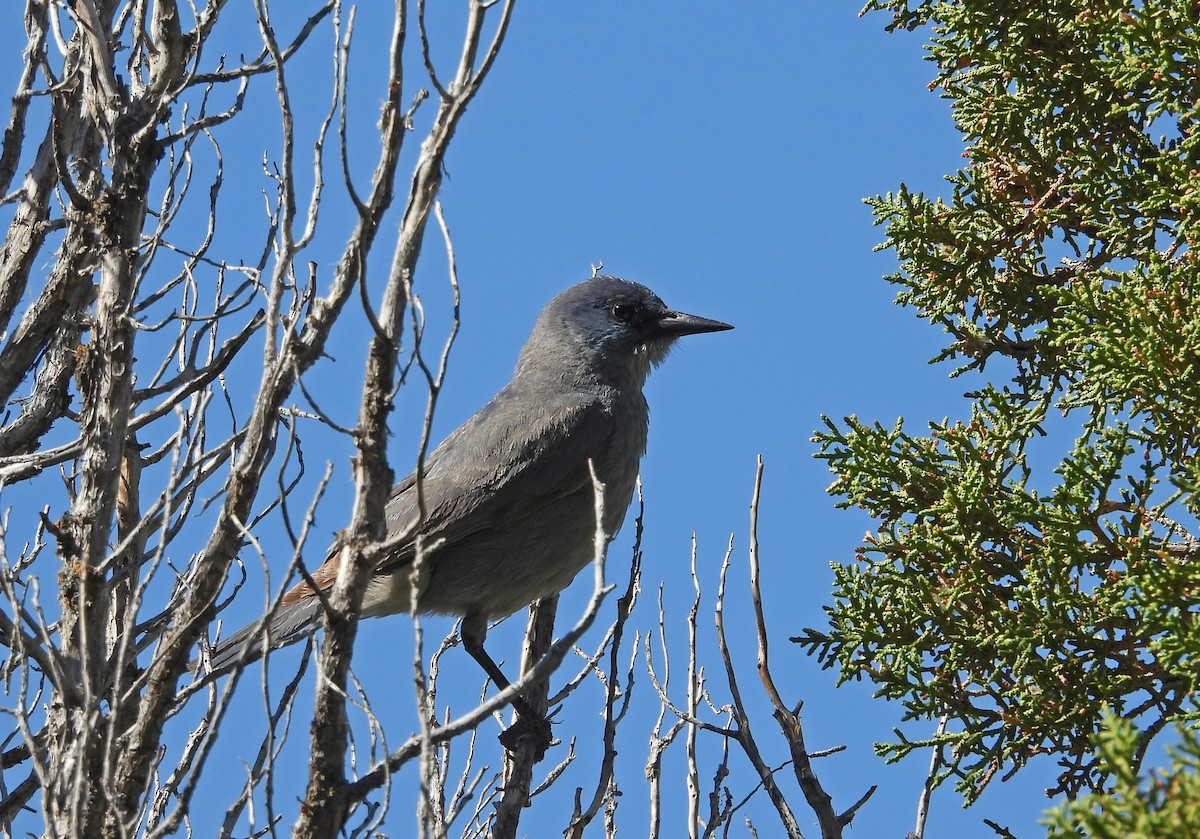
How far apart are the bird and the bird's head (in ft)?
0.71

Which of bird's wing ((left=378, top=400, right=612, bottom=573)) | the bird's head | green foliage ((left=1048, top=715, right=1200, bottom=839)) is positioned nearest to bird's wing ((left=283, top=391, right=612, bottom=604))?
bird's wing ((left=378, top=400, right=612, bottom=573))

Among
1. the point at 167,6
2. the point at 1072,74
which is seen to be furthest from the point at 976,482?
the point at 167,6

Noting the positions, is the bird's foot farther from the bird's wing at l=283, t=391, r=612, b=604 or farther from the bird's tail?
Answer: the bird's tail

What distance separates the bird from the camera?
5.60m

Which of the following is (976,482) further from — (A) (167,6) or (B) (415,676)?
(A) (167,6)

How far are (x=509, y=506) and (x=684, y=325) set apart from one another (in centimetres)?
151

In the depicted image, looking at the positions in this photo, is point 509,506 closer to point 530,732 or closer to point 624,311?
point 530,732

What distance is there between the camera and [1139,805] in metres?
2.52

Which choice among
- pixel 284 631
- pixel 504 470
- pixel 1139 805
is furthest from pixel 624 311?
pixel 1139 805

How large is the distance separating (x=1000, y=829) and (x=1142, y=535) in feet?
3.10

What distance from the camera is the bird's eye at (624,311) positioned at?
6.64m

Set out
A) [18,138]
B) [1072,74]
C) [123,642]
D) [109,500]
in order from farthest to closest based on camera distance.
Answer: [18,138] < [1072,74] < [109,500] < [123,642]

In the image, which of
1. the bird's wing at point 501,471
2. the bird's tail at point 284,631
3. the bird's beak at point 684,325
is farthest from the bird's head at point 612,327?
the bird's tail at point 284,631

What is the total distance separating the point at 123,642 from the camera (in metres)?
3.24
